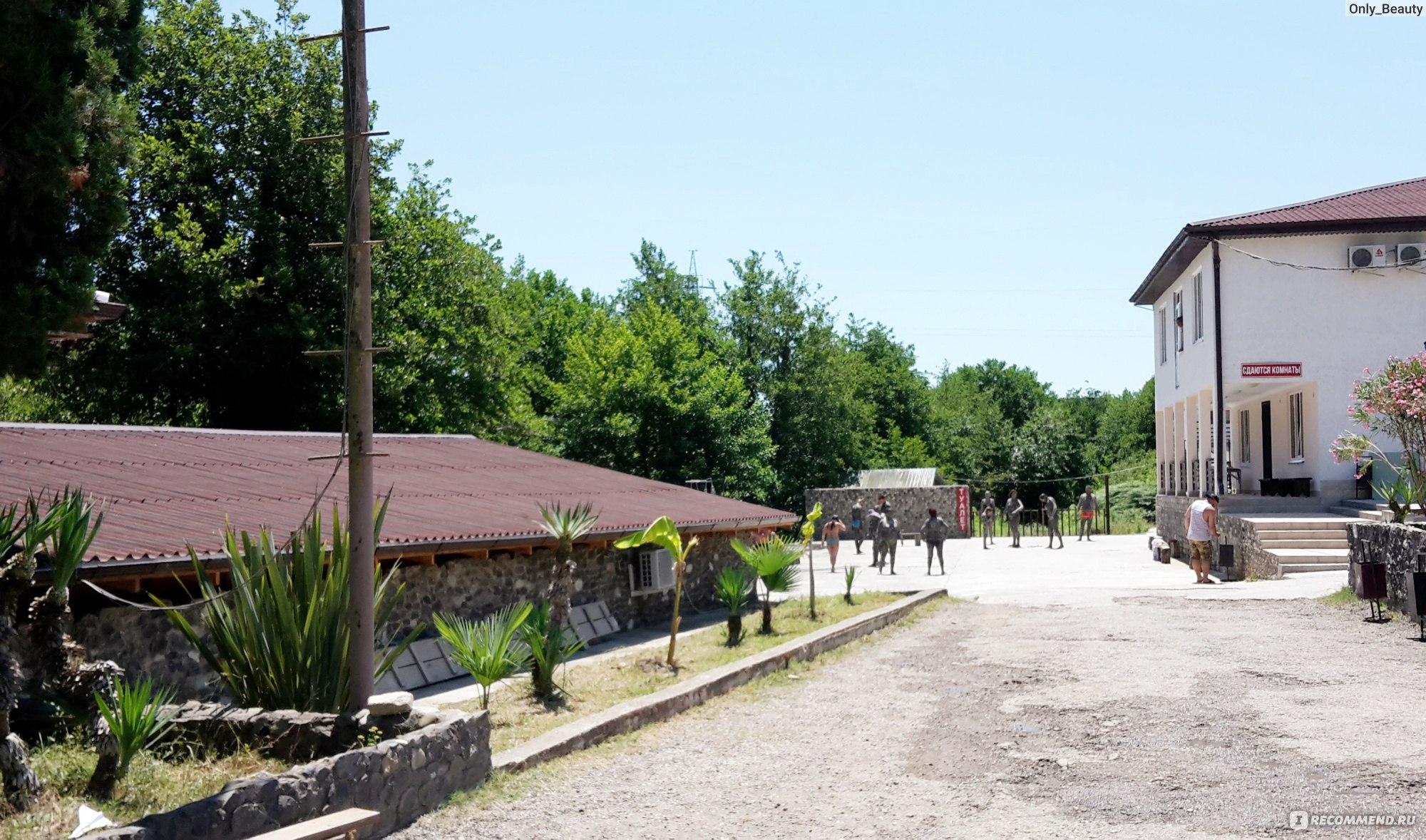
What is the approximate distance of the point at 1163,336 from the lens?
37.2 metres

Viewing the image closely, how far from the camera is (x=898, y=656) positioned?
15000 mm

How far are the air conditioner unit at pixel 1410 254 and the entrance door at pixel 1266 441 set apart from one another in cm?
835

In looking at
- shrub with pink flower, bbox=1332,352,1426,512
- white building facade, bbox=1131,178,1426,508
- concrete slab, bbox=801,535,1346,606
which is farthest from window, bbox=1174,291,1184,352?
shrub with pink flower, bbox=1332,352,1426,512

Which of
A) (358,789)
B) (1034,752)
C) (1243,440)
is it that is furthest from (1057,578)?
(358,789)

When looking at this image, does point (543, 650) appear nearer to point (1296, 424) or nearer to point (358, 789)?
point (358, 789)

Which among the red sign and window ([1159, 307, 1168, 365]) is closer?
the red sign

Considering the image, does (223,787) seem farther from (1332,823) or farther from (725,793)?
(1332,823)

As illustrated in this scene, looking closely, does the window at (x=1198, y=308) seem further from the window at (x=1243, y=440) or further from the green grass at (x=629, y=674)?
the green grass at (x=629, y=674)

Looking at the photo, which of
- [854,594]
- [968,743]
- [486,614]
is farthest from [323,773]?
[854,594]

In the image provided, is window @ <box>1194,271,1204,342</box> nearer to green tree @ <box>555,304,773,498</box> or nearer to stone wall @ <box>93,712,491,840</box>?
green tree @ <box>555,304,773,498</box>

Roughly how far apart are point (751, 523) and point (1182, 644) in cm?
767
